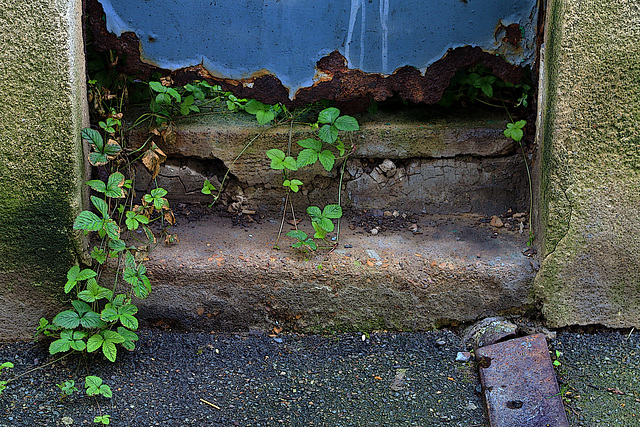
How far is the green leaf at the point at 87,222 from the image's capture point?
5.71ft

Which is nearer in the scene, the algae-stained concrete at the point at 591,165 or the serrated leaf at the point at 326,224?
the algae-stained concrete at the point at 591,165

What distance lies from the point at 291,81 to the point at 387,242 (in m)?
0.75

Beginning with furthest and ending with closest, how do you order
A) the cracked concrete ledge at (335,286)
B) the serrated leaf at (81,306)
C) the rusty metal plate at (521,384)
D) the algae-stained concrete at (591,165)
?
the cracked concrete ledge at (335,286), the serrated leaf at (81,306), the algae-stained concrete at (591,165), the rusty metal plate at (521,384)

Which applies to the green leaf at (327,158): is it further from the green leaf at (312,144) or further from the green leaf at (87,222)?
the green leaf at (87,222)

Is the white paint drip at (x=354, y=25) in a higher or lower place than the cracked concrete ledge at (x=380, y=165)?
higher

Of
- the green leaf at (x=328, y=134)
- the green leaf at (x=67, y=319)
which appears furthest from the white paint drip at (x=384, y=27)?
the green leaf at (x=67, y=319)

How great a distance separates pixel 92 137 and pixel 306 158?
76cm

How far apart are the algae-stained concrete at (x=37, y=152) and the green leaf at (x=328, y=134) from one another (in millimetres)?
858

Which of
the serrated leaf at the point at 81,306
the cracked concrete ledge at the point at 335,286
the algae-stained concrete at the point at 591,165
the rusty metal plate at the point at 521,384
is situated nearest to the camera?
the rusty metal plate at the point at 521,384

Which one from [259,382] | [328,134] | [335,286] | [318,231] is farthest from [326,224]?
[259,382]

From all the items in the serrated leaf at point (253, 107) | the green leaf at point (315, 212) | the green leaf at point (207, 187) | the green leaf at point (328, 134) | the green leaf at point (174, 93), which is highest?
the green leaf at point (174, 93)

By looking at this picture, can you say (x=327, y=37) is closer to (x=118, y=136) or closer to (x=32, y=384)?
(x=118, y=136)

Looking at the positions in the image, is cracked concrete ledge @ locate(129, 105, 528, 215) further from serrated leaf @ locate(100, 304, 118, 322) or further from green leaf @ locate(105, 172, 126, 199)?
serrated leaf @ locate(100, 304, 118, 322)

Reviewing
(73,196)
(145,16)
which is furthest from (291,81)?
(73,196)
